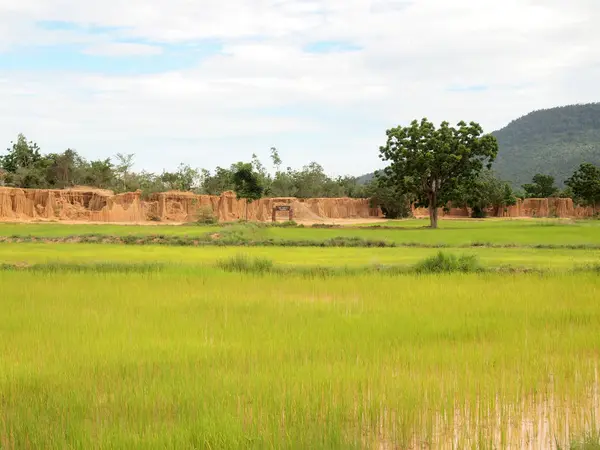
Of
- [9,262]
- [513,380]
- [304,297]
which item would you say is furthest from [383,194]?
[513,380]

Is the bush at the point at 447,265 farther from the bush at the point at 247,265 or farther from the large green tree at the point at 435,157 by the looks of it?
the large green tree at the point at 435,157

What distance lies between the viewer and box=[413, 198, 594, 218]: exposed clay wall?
8251 cm

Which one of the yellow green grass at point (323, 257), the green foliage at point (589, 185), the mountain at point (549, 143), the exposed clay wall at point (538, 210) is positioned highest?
the mountain at point (549, 143)

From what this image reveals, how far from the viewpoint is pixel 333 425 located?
4.77 m

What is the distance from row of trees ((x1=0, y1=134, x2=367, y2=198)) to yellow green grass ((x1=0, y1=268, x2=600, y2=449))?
46442 mm

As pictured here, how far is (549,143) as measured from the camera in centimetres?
12219

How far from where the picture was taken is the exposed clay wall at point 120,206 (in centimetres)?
5466

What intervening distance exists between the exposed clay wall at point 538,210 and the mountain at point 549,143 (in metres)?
23.9

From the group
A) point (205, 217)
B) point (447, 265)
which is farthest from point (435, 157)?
point (447, 265)

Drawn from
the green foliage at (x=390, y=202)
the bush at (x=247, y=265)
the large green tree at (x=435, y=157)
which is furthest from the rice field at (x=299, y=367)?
the green foliage at (x=390, y=202)

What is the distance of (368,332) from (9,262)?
14.0 meters

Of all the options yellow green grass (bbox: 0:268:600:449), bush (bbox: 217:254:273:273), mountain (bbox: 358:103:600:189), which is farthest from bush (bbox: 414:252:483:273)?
mountain (bbox: 358:103:600:189)

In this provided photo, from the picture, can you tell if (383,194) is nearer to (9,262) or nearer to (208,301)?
(9,262)

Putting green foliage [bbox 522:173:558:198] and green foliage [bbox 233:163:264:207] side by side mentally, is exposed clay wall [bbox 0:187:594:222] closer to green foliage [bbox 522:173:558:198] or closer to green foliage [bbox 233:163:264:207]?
green foliage [bbox 233:163:264:207]
